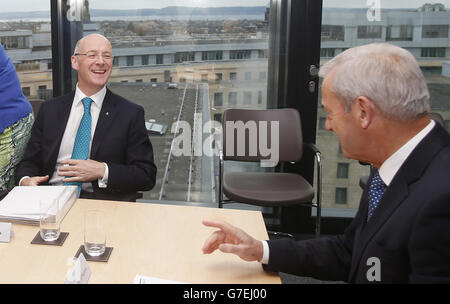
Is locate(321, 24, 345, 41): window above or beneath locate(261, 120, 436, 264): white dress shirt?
above

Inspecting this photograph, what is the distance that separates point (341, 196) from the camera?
154 inches

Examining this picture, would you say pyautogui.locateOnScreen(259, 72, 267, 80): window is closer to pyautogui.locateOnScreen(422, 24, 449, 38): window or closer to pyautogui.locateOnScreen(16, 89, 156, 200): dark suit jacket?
pyautogui.locateOnScreen(422, 24, 449, 38): window

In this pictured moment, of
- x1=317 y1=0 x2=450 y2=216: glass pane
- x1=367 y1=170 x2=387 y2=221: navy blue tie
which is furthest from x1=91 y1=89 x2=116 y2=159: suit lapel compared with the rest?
x1=317 y1=0 x2=450 y2=216: glass pane

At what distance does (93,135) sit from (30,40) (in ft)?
6.31

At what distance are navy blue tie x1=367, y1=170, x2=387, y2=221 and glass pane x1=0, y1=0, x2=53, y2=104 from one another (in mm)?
3181

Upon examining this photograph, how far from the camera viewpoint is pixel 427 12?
11.8 ft

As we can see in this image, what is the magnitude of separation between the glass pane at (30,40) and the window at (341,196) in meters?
2.50

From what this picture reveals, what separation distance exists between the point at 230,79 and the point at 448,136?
278 cm

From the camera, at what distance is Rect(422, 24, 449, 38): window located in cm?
361

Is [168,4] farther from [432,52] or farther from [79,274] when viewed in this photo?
[79,274]

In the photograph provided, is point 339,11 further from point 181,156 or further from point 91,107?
point 91,107

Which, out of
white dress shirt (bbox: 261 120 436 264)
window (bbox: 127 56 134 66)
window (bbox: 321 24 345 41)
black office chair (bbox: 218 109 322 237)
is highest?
window (bbox: 321 24 345 41)

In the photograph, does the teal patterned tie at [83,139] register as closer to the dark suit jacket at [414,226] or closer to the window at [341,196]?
the dark suit jacket at [414,226]
